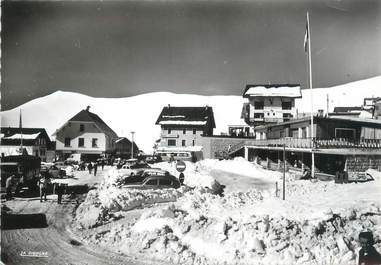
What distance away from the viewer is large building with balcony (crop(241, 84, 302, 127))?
169ft

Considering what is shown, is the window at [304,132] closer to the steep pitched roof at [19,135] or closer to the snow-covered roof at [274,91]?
the snow-covered roof at [274,91]

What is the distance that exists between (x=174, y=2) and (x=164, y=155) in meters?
37.1

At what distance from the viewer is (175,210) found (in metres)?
12.5

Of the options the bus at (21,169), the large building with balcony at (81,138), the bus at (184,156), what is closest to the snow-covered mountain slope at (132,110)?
the bus at (184,156)

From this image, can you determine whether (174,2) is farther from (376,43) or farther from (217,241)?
(217,241)

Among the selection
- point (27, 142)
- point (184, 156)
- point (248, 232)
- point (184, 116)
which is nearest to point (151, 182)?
point (248, 232)

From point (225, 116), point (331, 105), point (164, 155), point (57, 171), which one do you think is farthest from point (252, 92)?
point (225, 116)

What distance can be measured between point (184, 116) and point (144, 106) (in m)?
79.8

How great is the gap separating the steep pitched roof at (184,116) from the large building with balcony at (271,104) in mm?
7011

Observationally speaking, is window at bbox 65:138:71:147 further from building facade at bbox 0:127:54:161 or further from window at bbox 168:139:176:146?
window at bbox 168:139:176:146

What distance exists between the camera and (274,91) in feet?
172

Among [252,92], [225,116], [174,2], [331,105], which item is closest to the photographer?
[174,2]

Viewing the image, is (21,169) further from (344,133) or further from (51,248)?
(344,133)

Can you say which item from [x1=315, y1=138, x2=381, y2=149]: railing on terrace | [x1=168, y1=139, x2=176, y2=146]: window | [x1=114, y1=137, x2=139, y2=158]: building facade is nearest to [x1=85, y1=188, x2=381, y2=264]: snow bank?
[x1=315, y1=138, x2=381, y2=149]: railing on terrace
